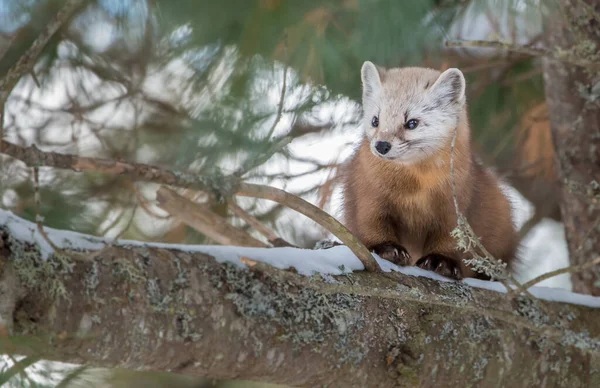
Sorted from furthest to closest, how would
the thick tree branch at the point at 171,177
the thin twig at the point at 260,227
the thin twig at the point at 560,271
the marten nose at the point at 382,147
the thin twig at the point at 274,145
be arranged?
the thin twig at the point at 260,227, the marten nose at the point at 382,147, the thin twig at the point at 274,145, the thin twig at the point at 560,271, the thick tree branch at the point at 171,177

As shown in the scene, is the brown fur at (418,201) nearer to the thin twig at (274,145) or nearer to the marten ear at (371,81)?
the marten ear at (371,81)

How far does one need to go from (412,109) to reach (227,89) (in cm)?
80

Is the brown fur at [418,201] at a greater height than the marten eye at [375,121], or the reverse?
the marten eye at [375,121]

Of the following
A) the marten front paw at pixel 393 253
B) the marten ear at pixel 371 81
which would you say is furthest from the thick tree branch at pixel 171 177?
the marten ear at pixel 371 81

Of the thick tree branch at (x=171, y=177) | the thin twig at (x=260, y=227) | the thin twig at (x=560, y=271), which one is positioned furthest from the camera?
the thin twig at (x=260, y=227)

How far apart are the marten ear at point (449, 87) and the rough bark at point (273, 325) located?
2.51 ft

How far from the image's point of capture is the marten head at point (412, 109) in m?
3.20

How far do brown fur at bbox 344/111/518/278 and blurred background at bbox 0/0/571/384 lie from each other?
12.2 inches

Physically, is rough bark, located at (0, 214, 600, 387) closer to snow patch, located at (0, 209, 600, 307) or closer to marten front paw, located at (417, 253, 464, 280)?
snow patch, located at (0, 209, 600, 307)

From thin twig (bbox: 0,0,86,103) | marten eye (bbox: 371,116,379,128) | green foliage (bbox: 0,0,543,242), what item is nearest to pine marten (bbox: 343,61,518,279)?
marten eye (bbox: 371,116,379,128)

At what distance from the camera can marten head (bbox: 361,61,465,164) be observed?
3.20 metres

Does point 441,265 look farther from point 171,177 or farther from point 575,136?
point 171,177

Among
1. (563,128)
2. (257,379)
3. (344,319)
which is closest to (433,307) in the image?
(344,319)

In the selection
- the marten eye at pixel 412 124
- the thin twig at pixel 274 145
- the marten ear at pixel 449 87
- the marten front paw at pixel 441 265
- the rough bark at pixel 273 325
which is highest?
the marten ear at pixel 449 87
